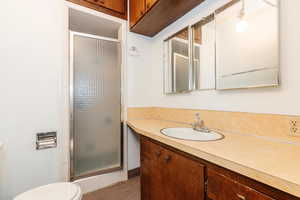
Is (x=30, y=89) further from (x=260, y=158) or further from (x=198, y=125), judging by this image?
(x=260, y=158)

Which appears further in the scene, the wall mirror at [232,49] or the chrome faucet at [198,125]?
the chrome faucet at [198,125]

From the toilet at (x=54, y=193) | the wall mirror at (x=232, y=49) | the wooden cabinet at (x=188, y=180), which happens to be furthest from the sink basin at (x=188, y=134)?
the toilet at (x=54, y=193)

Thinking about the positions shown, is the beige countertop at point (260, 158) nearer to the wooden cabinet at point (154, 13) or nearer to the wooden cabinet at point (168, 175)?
the wooden cabinet at point (168, 175)

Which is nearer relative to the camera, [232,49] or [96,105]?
[232,49]

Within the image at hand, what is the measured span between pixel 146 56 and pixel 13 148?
1.87m

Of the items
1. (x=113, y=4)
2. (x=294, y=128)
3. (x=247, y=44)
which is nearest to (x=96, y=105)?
(x=113, y=4)

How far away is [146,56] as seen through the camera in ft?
7.17

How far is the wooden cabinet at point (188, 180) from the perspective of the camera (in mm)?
555

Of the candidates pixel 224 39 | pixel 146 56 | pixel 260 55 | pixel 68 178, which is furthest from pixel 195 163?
pixel 146 56

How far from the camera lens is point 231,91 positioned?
3.82 feet

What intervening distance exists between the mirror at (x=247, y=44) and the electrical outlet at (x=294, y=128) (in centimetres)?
25

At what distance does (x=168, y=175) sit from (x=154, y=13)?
1601 millimetres

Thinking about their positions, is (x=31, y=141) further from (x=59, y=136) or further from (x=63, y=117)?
(x=63, y=117)

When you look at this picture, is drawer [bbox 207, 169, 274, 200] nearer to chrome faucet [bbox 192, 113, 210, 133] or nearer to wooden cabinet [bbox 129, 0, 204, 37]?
chrome faucet [bbox 192, 113, 210, 133]
